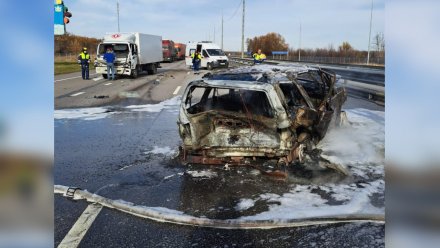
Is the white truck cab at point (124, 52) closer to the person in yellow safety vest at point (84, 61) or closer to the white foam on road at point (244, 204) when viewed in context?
the person in yellow safety vest at point (84, 61)

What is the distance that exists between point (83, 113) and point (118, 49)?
43.2 ft

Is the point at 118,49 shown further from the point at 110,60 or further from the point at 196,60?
the point at 196,60

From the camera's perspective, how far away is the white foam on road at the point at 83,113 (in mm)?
10325

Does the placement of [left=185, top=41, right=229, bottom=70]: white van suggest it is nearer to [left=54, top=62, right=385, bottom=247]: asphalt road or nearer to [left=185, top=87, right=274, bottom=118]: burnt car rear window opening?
[left=54, top=62, right=385, bottom=247]: asphalt road

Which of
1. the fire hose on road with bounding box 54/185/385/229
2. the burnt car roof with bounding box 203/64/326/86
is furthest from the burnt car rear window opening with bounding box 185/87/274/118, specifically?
the fire hose on road with bounding box 54/185/385/229

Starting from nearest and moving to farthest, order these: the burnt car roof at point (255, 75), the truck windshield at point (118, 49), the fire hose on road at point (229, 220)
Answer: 1. the fire hose on road at point (229, 220)
2. the burnt car roof at point (255, 75)
3. the truck windshield at point (118, 49)

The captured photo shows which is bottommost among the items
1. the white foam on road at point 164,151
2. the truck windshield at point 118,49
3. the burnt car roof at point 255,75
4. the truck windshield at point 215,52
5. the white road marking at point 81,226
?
the white road marking at point 81,226

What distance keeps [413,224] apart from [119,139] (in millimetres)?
7131

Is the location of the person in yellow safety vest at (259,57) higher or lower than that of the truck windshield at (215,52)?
lower

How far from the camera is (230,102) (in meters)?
6.38

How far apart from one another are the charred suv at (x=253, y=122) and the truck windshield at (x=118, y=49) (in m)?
18.2

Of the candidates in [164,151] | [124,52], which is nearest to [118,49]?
[124,52]

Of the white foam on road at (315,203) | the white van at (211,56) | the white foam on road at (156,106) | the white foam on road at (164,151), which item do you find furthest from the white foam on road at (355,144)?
the white van at (211,56)

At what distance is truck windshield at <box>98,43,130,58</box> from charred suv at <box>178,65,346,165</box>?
717 inches
